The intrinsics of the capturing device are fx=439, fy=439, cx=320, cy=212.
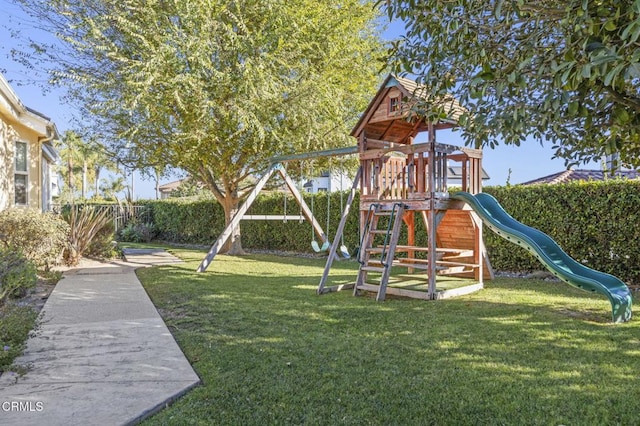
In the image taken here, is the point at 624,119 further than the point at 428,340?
No

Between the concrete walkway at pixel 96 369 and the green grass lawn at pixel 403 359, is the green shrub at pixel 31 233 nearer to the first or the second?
the concrete walkway at pixel 96 369

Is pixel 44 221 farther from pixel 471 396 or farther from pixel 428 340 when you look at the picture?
pixel 471 396

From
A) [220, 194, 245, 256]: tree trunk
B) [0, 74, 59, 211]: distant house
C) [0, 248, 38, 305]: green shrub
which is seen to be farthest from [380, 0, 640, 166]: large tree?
[220, 194, 245, 256]: tree trunk

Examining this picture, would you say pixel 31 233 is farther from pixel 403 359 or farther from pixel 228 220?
pixel 403 359

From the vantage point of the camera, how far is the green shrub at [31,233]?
325 inches

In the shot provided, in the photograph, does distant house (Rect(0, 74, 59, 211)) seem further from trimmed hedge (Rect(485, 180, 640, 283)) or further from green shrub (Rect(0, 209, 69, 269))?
trimmed hedge (Rect(485, 180, 640, 283))

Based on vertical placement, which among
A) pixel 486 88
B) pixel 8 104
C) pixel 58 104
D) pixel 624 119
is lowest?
pixel 624 119

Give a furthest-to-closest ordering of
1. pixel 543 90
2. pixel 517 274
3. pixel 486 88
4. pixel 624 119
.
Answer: pixel 517 274 → pixel 543 90 → pixel 486 88 → pixel 624 119

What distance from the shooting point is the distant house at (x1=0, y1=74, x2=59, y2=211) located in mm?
9062

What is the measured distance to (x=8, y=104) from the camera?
8500 millimetres

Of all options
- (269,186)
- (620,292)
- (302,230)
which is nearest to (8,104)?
(269,186)

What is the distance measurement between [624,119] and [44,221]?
9454 millimetres

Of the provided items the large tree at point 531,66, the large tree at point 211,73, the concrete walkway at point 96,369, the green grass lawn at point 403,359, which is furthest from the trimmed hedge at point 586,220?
the concrete walkway at point 96,369

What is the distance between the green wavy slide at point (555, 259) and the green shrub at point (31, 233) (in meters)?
7.74
